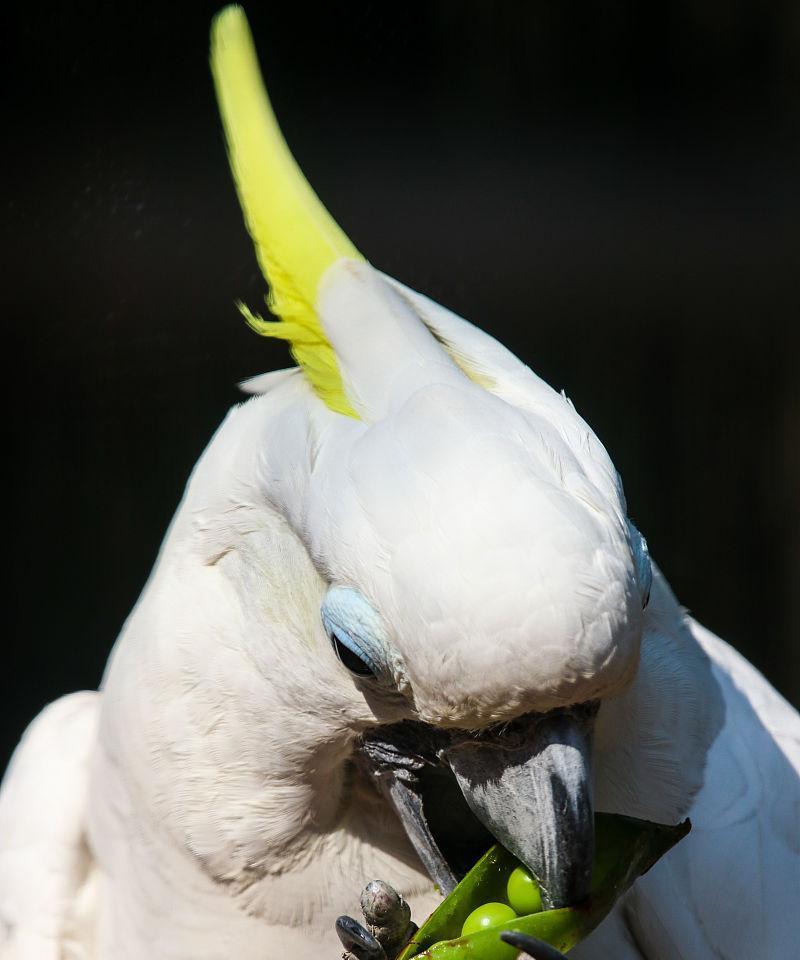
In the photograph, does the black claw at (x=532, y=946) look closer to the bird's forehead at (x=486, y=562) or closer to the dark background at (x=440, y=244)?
the bird's forehead at (x=486, y=562)

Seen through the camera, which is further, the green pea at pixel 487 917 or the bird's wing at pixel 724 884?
the bird's wing at pixel 724 884

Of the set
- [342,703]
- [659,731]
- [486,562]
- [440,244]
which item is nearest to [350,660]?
[342,703]

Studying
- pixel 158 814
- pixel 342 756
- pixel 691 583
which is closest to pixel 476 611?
pixel 342 756

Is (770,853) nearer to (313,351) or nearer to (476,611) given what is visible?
(476,611)

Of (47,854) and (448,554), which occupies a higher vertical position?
(448,554)

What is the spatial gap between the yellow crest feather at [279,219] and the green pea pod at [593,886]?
53cm

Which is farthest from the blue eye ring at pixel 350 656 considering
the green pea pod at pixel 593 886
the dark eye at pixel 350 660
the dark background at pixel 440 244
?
the dark background at pixel 440 244

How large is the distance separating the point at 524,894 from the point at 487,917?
0.05m

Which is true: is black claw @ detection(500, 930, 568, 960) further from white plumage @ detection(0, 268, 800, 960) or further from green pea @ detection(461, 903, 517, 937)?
white plumage @ detection(0, 268, 800, 960)

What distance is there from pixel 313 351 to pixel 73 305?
1.85m

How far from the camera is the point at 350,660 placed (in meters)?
1.32

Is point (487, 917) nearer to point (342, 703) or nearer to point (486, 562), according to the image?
point (342, 703)

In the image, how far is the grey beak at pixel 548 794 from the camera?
125 cm

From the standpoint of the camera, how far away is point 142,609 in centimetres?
170
